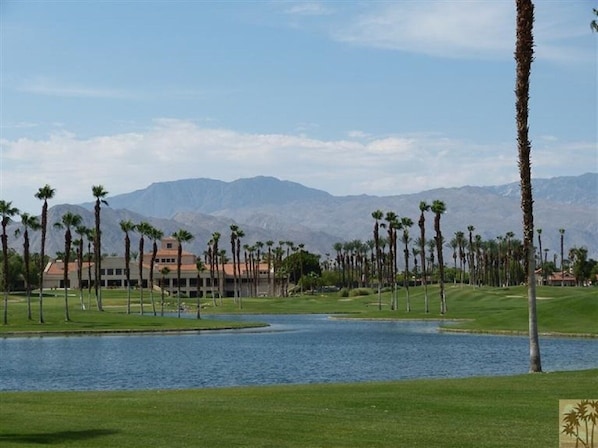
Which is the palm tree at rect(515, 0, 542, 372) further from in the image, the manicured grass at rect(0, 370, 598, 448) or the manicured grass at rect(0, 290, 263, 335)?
the manicured grass at rect(0, 290, 263, 335)

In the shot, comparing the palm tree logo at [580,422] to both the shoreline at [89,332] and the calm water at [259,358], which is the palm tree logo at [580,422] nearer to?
the calm water at [259,358]

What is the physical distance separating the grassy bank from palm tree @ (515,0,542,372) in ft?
151

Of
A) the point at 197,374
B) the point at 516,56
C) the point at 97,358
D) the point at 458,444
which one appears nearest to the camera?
the point at 458,444

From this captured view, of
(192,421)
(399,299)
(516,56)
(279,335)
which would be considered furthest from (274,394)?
(399,299)

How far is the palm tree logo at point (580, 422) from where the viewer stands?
14.4 meters

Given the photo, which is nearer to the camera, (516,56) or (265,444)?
(265,444)

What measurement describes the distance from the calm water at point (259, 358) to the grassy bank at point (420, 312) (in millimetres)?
7333

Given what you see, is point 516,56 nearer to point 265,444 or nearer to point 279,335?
point 265,444

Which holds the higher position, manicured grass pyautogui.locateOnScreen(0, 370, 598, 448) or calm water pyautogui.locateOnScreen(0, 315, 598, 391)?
manicured grass pyautogui.locateOnScreen(0, 370, 598, 448)

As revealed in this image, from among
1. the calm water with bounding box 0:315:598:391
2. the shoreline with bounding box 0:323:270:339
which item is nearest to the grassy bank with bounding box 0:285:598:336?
the shoreline with bounding box 0:323:270:339

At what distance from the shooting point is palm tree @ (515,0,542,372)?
45656 mm

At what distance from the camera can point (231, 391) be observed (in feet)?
125

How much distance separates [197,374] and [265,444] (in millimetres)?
36082

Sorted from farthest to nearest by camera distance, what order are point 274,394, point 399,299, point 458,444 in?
point 399,299 → point 274,394 → point 458,444
